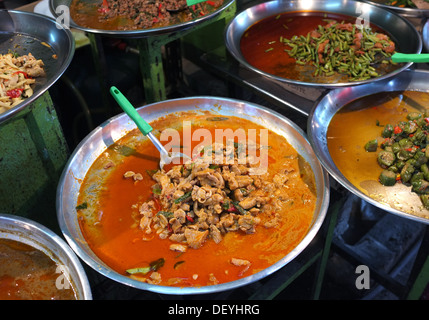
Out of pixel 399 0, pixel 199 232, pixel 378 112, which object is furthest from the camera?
pixel 399 0

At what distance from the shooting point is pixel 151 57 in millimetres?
2826

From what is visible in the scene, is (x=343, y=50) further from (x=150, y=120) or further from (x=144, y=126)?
(x=144, y=126)

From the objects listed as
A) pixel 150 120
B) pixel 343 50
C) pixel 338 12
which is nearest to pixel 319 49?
pixel 343 50

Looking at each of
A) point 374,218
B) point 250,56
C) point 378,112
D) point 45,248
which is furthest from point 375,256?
point 45,248

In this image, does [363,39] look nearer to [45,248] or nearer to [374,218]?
[374,218]

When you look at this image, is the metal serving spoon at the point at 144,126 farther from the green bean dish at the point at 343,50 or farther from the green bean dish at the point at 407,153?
the green bean dish at the point at 343,50

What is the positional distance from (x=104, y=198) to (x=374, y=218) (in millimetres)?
2834

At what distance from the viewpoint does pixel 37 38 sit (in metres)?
2.78

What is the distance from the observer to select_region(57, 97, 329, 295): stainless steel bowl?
5.20ft

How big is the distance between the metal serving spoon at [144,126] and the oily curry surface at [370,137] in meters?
0.94

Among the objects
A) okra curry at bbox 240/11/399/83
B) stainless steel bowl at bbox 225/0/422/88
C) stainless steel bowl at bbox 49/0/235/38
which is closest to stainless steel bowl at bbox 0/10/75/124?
stainless steel bowl at bbox 49/0/235/38

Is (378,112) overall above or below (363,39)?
below

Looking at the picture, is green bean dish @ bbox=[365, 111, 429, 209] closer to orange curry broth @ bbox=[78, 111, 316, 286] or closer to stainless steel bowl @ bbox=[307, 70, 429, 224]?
stainless steel bowl @ bbox=[307, 70, 429, 224]

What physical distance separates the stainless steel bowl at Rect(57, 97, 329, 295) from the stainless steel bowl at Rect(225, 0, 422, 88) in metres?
0.42
